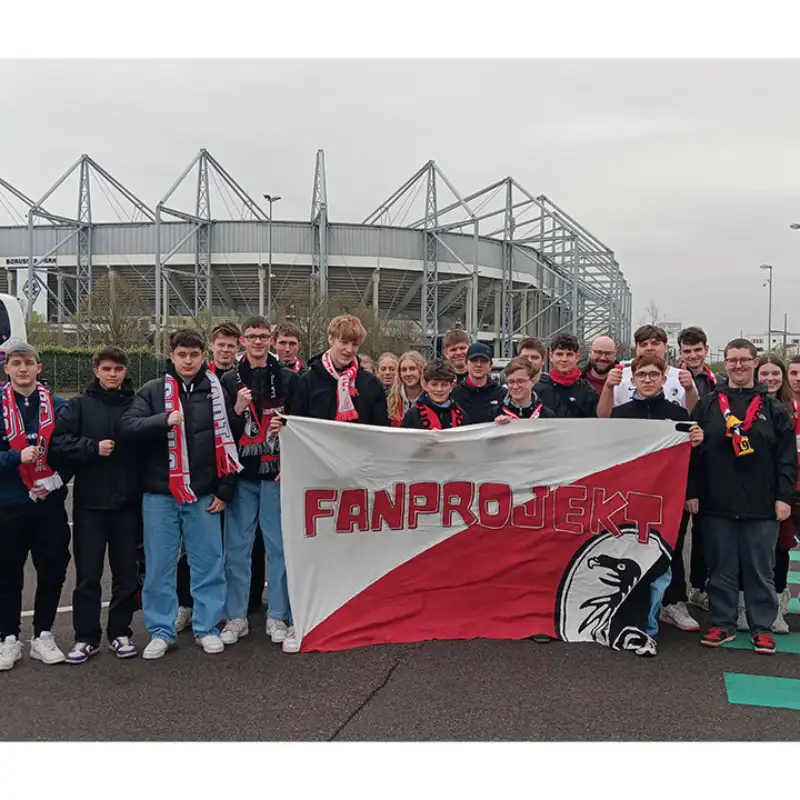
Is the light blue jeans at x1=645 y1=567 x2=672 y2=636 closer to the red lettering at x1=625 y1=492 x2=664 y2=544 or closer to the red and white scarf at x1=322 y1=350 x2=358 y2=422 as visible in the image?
the red lettering at x1=625 y1=492 x2=664 y2=544

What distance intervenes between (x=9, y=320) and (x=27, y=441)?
770cm

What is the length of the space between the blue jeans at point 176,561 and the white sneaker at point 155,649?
49mm

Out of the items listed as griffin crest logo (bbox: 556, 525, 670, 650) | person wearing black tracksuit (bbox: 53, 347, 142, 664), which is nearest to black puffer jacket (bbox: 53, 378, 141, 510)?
person wearing black tracksuit (bbox: 53, 347, 142, 664)

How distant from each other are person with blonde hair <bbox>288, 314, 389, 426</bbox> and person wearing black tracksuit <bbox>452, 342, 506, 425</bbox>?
0.78 m

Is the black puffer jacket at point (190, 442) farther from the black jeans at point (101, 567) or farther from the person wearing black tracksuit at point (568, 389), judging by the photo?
the person wearing black tracksuit at point (568, 389)

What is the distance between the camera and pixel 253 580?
5.76 m

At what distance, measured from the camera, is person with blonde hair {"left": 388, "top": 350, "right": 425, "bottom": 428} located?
6.10m

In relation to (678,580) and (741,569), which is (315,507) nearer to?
(678,580)

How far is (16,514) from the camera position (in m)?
4.52

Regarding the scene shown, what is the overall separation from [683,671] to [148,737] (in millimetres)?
3131

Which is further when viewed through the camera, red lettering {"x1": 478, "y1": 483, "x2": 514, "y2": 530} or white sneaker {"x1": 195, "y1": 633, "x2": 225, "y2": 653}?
red lettering {"x1": 478, "y1": 483, "x2": 514, "y2": 530}

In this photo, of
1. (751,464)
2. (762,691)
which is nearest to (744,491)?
(751,464)

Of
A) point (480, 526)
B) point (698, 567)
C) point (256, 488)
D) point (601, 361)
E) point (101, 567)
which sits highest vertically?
point (601, 361)

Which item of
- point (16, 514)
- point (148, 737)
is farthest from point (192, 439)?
point (148, 737)
